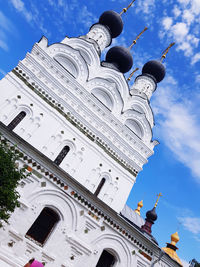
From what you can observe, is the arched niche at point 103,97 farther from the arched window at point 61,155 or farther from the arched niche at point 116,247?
the arched niche at point 116,247

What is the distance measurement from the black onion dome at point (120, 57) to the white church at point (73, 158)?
8.67 ft

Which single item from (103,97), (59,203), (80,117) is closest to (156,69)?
(103,97)

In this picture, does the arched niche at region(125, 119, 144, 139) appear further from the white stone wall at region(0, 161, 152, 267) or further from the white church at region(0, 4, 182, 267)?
the white stone wall at region(0, 161, 152, 267)

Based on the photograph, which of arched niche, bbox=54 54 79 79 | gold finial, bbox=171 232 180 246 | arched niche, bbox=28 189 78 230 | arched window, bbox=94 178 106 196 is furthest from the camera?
gold finial, bbox=171 232 180 246

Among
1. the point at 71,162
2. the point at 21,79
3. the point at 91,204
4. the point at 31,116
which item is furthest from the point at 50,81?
the point at 91,204

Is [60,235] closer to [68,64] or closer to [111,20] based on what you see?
[68,64]

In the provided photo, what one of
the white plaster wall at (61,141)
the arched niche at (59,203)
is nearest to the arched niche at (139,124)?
the white plaster wall at (61,141)

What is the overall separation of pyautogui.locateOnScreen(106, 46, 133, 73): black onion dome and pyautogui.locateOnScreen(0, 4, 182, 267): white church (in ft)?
8.67

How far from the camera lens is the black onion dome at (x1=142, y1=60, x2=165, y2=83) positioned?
54.0 feet

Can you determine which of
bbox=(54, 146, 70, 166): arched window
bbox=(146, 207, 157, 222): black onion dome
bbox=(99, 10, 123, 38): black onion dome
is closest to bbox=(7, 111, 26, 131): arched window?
bbox=(54, 146, 70, 166): arched window

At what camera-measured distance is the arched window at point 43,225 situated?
7297 mm

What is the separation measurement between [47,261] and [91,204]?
7.51 feet

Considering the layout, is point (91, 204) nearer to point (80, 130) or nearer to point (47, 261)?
point (47, 261)

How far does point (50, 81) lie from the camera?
30.9 feet
